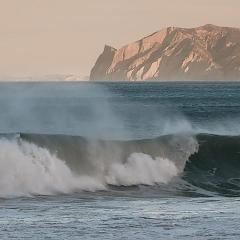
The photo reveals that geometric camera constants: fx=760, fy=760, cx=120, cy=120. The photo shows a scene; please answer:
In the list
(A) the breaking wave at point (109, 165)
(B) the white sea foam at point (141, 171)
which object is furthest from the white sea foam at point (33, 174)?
(B) the white sea foam at point (141, 171)

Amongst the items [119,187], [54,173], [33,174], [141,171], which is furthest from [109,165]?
[33,174]

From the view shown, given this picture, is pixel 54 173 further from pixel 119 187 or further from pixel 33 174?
pixel 119 187

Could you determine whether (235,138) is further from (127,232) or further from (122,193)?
(127,232)

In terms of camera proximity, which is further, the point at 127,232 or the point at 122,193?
the point at 122,193

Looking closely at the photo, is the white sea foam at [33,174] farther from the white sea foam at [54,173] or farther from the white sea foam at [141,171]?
the white sea foam at [141,171]

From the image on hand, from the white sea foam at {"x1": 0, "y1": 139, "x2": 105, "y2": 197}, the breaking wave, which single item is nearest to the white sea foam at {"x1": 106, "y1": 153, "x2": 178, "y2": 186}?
the breaking wave

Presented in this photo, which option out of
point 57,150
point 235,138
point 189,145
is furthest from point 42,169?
point 235,138

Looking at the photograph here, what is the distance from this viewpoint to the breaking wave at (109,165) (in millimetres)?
22812

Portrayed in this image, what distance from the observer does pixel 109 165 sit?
85.7ft

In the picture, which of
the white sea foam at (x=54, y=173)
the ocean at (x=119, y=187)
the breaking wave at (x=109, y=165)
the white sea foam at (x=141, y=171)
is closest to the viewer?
the ocean at (x=119, y=187)

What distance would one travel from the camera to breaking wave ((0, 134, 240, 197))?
22812mm

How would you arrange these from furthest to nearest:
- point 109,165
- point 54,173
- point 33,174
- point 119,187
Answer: point 109,165
point 119,187
point 54,173
point 33,174

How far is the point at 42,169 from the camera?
2367 centimetres

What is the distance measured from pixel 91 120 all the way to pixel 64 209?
4065cm
